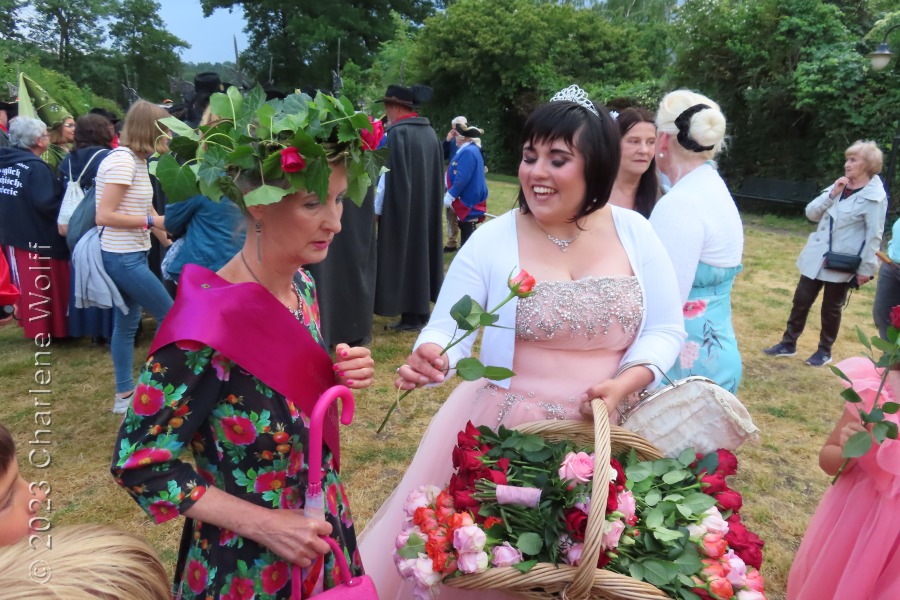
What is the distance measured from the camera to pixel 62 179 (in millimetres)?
5391

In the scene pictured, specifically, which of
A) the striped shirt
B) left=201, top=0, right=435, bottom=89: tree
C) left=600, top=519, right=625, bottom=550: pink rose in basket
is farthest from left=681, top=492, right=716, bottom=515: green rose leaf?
left=201, top=0, right=435, bottom=89: tree

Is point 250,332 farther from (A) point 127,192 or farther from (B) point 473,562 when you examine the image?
(A) point 127,192

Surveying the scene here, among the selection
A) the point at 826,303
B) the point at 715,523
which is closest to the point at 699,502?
the point at 715,523

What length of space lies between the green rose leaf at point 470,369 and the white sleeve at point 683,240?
3.84 ft

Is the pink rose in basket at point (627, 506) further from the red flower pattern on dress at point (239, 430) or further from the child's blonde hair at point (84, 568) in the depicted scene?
the child's blonde hair at point (84, 568)

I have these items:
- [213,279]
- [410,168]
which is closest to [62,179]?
[410,168]

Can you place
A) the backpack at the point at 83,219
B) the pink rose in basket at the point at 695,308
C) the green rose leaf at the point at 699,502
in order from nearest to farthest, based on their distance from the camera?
the green rose leaf at the point at 699,502
the pink rose in basket at the point at 695,308
the backpack at the point at 83,219

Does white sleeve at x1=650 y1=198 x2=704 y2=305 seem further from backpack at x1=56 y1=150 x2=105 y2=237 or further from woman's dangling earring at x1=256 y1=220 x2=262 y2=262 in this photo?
backpack at x1=56 y1=150 x2=105 y2=237

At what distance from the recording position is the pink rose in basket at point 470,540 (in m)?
1.34

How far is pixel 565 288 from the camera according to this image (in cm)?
186

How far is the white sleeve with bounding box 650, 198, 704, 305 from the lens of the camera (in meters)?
2.37

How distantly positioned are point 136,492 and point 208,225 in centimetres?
275

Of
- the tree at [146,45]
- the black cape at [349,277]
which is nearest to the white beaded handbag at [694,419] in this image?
the black cape at [349,277]

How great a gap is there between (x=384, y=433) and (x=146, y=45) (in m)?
37.9
